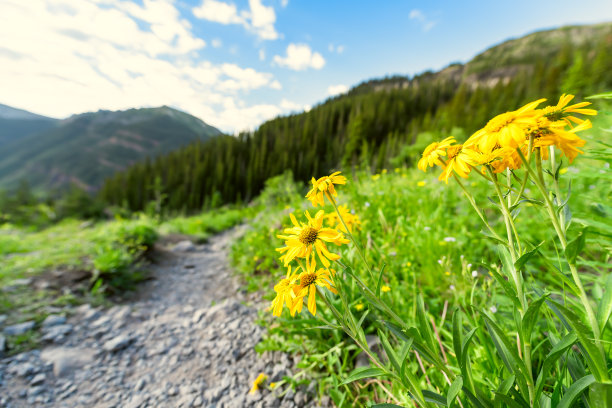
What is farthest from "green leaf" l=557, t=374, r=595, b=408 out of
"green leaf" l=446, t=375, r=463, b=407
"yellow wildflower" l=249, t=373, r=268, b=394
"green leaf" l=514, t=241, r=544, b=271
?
"yellow wildflower" l=249, t=373, r=268, b=394

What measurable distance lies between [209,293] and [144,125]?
354 feet

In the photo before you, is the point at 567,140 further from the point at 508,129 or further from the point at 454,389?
the point at 454,389

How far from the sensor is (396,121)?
167ft

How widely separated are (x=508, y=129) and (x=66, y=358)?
3.98m

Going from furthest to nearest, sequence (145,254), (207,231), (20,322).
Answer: (207,231)
(145,254)
(20,322)

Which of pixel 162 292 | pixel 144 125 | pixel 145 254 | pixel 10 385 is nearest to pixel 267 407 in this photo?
pixel 10 385

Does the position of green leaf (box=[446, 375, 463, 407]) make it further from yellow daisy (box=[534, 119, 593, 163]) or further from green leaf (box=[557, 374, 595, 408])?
yellow daisy (box=[534, 119, 593, 163])

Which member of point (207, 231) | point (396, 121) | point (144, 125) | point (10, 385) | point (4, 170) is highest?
point (144, 125)

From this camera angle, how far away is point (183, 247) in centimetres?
662

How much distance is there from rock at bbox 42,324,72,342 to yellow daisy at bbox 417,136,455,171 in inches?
162

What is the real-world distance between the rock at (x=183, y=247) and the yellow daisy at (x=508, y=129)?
6.99m

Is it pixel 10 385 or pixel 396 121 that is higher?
pixel 396 121

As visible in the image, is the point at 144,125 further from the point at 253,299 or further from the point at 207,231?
the point at 253,299

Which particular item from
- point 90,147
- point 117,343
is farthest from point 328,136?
point 90,147
